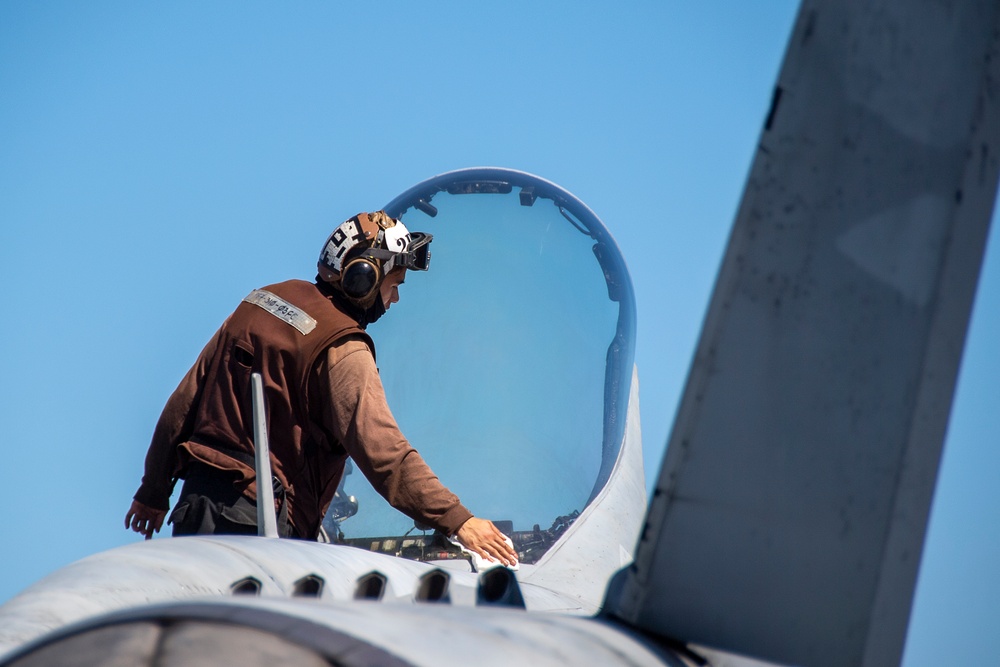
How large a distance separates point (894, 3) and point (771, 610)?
1.07 m

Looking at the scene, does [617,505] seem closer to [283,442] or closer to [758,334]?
[283,442]

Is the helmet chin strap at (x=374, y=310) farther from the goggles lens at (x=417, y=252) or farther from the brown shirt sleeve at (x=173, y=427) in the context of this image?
the brown shirt sleeve at (x=173, y=427)

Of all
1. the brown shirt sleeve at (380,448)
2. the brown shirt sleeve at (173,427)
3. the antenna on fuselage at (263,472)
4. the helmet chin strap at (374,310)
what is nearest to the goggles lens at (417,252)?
the helmet chin strap at (374,310)

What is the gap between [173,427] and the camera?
13.0 feet

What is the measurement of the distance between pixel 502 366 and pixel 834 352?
12.6 ft

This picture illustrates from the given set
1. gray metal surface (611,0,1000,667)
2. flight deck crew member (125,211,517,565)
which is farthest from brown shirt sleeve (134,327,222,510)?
gray metal surface (611,0,1000,667)

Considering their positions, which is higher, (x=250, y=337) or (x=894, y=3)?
(x=894, y=3)

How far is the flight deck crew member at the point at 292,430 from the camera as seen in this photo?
365cm

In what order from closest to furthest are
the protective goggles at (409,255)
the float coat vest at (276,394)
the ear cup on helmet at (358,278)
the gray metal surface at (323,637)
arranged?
the gray metal surface at (323,637)
the float coat vest at (276,394)
the ear cup on helmet at (358,278)
the protective goggles at (409,255)

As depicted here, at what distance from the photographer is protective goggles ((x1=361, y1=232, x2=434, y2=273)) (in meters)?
4.31

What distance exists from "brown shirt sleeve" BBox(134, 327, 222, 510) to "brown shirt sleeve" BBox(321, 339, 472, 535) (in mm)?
600

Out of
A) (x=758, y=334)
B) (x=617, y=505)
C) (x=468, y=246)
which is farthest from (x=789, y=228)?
(x=468, y=246)

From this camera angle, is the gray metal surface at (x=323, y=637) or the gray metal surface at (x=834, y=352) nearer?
the gray metal surface at (x=323, y=637)

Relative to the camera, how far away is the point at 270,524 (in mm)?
3232
